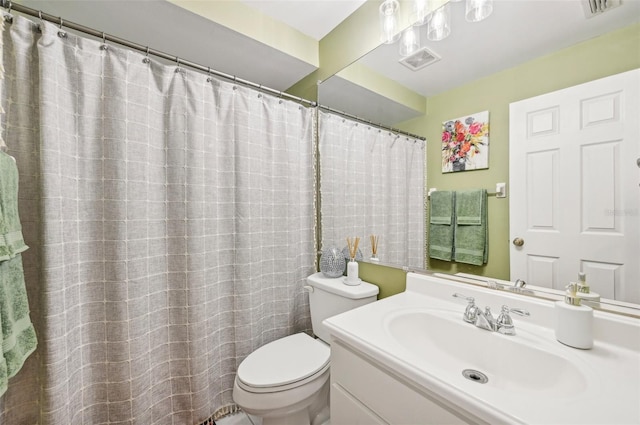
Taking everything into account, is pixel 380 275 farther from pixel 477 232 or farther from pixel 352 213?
pixel 477 232

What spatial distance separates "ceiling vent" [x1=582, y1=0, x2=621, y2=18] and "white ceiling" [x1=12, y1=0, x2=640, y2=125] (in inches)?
0.6

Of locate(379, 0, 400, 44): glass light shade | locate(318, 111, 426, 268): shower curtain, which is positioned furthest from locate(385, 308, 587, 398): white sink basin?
locate(379, 0, 400, 44): glass light shade

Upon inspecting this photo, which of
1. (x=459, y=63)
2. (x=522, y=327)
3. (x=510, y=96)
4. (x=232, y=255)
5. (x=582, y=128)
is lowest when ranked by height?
(x=522, y=327)

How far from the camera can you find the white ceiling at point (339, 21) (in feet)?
2.70

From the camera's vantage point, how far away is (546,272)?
0.84 metres

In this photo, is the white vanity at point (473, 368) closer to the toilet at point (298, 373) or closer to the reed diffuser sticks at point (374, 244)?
the toilet at point (298, 373)

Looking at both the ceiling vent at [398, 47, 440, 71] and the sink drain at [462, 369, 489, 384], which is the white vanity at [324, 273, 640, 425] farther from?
the ceiling vent at [398, 47, 440, 71]

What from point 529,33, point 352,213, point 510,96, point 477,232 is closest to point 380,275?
point 352,213

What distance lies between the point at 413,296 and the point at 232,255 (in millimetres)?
948

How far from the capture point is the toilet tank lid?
1257 millimetres

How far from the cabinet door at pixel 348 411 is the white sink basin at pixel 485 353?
8.4 inches

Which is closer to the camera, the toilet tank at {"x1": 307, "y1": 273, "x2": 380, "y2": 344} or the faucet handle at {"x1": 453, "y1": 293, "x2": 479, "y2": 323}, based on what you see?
the faucet handle at {"x1": 453, "y1": 293, "x2": 479, "y2": 323}

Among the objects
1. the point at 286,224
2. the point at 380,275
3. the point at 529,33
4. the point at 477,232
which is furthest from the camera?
the point at 286,224

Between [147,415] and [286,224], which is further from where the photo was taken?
[286,224]
